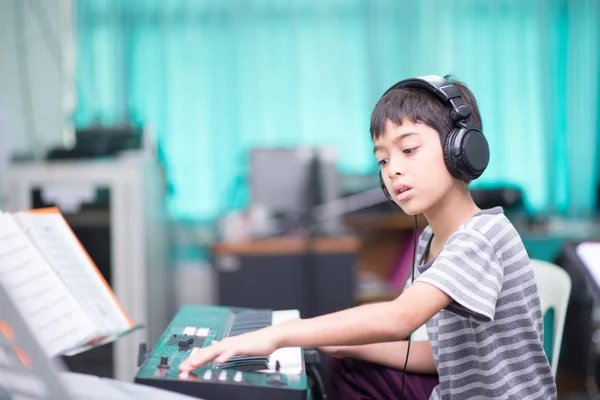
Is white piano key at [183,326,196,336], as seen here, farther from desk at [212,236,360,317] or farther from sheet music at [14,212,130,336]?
desk at [212,236,360,317]

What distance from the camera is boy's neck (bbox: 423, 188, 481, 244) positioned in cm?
101

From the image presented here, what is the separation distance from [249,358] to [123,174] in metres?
1.87

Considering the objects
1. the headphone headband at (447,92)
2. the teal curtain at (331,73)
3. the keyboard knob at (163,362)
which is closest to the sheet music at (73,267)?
the keyboard knob at (163,362)

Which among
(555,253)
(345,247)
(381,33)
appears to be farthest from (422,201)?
(381,33)

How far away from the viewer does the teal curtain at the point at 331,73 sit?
366cm

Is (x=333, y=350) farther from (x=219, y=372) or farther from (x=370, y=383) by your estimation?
Result: (x=219, y=372)

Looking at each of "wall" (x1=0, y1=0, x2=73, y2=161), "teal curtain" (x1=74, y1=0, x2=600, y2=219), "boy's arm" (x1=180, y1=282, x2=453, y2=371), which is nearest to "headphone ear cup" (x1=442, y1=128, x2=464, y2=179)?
"boy's arm" (x1=180, y1=282, x2=453, y2=371)

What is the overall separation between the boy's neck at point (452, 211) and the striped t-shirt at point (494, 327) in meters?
0.03

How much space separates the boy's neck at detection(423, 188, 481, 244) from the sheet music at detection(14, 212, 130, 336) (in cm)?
53

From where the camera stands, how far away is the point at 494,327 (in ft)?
3.19

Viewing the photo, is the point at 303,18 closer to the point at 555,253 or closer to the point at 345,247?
the point at 345,247

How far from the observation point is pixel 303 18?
3701 mm

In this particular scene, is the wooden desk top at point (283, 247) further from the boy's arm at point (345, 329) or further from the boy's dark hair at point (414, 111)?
the boy's arm at point (345, 329)

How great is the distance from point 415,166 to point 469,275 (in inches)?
7.3
